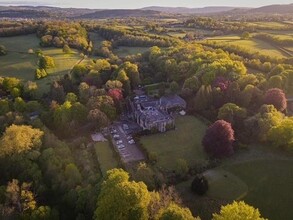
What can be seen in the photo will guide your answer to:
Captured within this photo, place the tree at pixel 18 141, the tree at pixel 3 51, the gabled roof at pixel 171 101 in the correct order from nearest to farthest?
the tree at pixel 18 141
the gabled roof at pixel 171 101
the tree at pixel 3 51

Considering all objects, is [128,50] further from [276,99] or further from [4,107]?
[276,99]

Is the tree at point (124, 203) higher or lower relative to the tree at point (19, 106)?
higher

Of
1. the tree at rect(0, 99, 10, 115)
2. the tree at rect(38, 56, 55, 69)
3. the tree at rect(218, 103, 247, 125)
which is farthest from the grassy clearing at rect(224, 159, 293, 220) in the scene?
the tree at rect(38, 56, 55, 69)

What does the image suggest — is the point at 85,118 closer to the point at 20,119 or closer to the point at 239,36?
the point at 20,119

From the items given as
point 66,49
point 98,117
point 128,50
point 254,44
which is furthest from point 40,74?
point 254,44

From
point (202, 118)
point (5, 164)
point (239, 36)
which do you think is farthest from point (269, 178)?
point (239, 36)

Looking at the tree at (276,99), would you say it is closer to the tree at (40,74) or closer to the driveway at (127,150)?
the driveway at (127,150)

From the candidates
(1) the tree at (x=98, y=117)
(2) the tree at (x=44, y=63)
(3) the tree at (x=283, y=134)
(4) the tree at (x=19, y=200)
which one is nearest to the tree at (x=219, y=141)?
(3) the tree at (x=283, y=134)

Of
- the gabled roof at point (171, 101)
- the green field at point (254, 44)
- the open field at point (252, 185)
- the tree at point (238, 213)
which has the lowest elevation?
the open field at point (252, 185)
